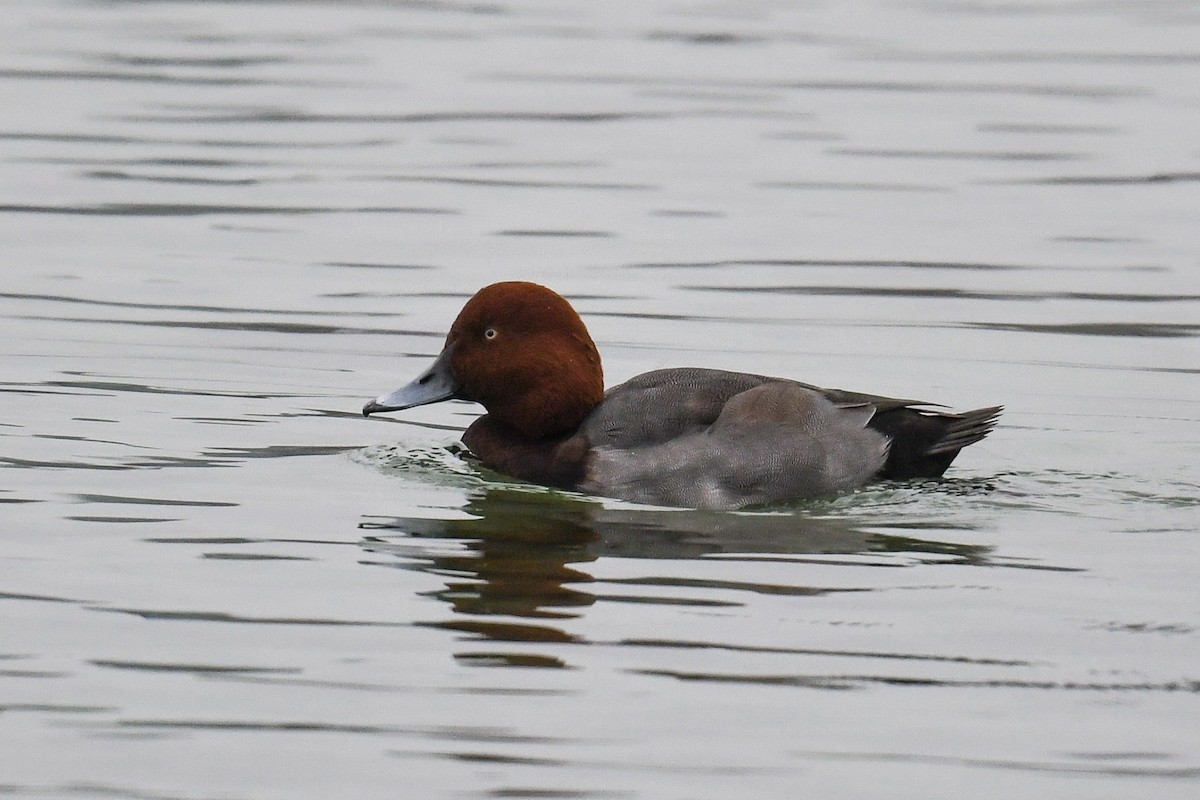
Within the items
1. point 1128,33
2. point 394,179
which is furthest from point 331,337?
point 1128,33

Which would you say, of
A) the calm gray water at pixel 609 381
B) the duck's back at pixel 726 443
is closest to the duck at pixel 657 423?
the duck's back at pixel 726 443

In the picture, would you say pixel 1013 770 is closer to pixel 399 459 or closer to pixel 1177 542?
pixel 1177 542

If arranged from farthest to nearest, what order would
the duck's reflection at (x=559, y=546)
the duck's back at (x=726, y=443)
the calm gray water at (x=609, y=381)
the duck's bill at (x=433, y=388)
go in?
the duck's bill at (x=433, y=388), the duck's back at (x=726, y=443), the duck's reflection at (x=559, y=546), the calm gray water at (x=609, y=381)

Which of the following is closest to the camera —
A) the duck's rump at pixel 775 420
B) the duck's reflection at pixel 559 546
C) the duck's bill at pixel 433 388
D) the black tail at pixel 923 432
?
the duck's reflection at pixel 559 546

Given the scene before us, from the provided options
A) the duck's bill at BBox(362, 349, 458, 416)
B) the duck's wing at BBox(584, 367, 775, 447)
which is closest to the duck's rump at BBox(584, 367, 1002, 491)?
the duck's wing at BBox(584, 367, 775, 447)

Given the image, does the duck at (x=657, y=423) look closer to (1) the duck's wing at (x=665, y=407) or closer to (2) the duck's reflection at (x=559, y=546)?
(1) the duck's wing at (x=665, y=407)

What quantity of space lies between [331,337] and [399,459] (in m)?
2.43

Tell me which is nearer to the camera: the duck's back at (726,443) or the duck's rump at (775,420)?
the duck's back at (726,443)

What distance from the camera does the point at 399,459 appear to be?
30.2 ft

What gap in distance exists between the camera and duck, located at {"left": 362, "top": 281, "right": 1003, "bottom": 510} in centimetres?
854

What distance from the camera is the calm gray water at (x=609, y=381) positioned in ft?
19.5

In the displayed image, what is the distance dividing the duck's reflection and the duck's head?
0.38 meters

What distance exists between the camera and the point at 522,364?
8.95 m

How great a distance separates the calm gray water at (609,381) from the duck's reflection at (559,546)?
2 cm
